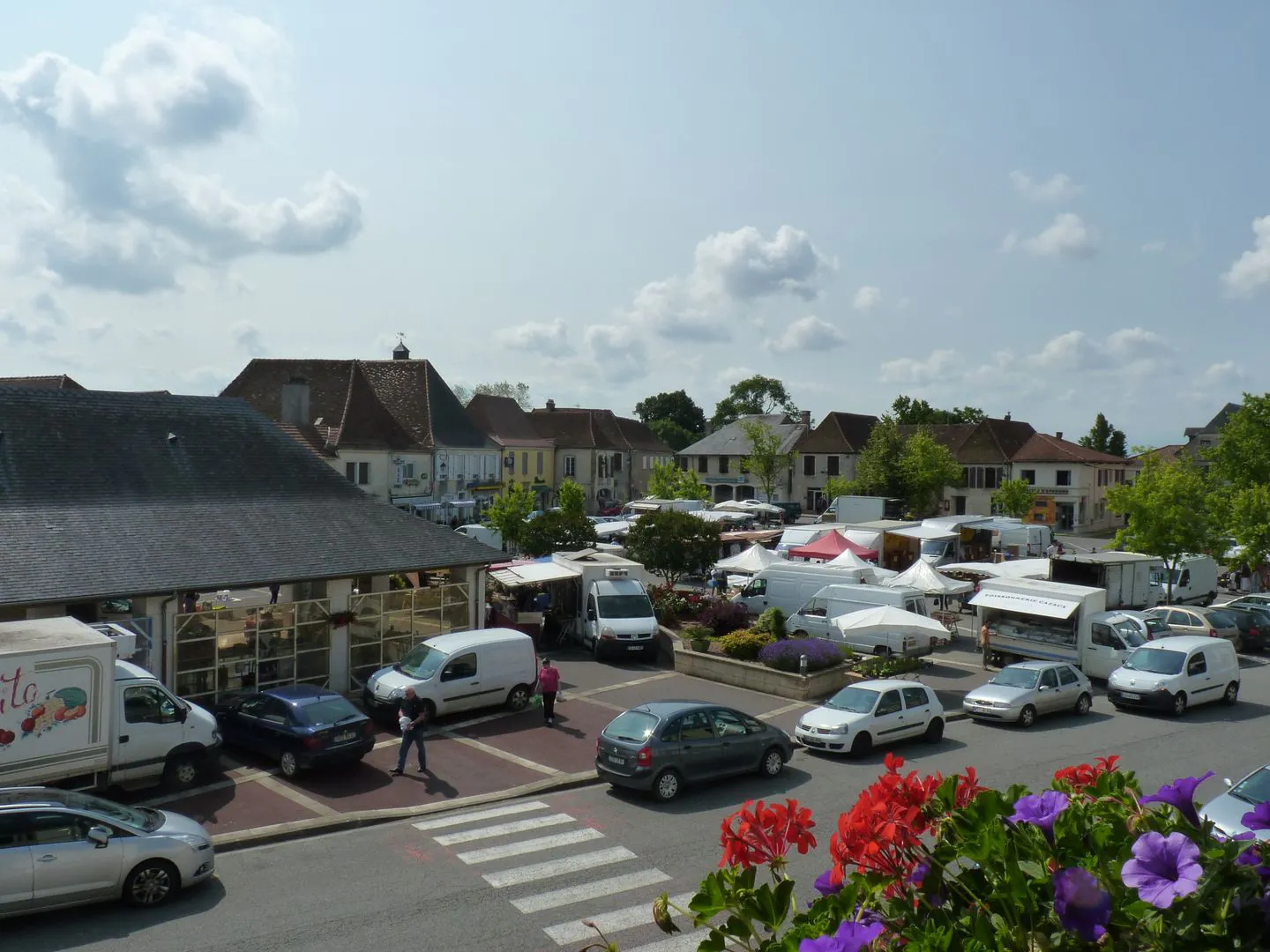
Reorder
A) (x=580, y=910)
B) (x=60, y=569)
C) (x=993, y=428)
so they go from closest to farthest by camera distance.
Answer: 1. (x=580, y=910)
2. (x=60, y=569)
3. (x=993, y=428)

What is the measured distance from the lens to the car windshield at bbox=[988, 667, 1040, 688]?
20969 millimetres

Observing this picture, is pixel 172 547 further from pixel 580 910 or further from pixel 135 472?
pixel 580 910

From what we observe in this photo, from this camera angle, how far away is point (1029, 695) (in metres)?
20.6

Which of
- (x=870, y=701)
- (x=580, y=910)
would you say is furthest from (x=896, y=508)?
(x=580, y=910)

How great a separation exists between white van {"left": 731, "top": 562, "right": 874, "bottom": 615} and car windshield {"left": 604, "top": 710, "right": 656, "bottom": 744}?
13105mm

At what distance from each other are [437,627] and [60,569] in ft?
26.8

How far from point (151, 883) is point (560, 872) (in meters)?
4.61

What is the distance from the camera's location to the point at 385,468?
51250 mm

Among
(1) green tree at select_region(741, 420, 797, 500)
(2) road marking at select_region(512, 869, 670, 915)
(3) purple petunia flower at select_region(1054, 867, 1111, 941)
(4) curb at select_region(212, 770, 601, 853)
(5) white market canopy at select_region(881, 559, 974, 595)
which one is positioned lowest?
(4) curb at select_region(212, 770, 601, 853)

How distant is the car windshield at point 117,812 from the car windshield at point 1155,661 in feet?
64.9

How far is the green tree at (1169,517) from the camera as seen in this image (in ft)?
112

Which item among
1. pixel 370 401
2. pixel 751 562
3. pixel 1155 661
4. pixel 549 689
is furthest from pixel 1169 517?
pixel 370 401

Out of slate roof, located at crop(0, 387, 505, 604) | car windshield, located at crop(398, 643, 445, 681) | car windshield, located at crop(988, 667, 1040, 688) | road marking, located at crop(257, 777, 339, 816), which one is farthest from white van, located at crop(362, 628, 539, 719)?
car windshield, located at crop(988, 667, 1040, 688)

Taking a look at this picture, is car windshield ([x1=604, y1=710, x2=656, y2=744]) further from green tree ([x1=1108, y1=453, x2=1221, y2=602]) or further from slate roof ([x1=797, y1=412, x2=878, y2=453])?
slate roof ([x1=797, y1=412, x2=878, y2=453])
